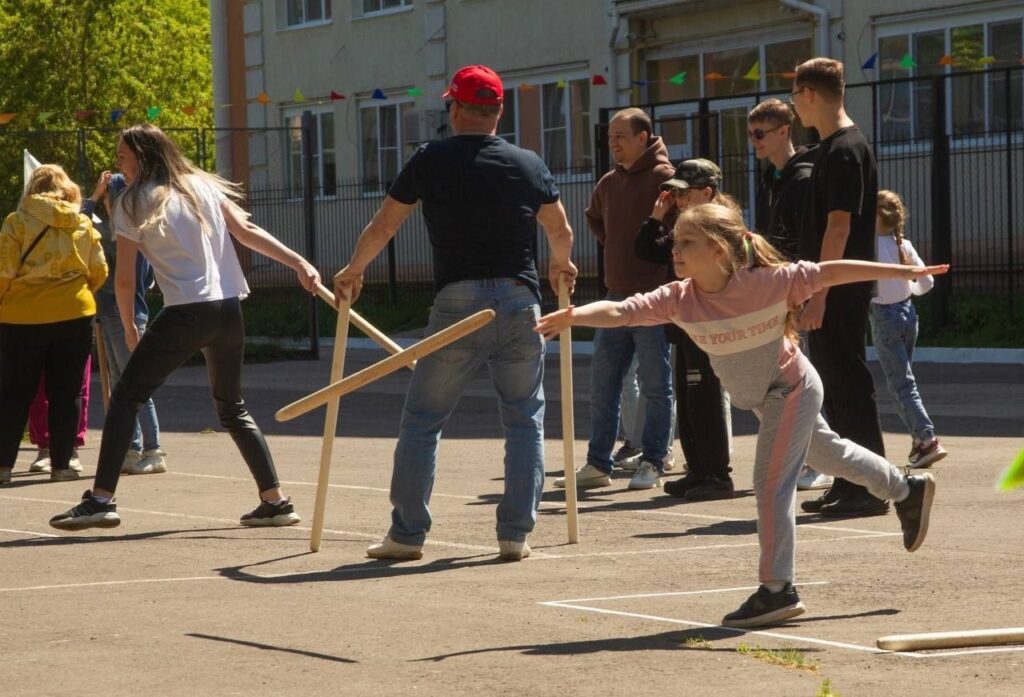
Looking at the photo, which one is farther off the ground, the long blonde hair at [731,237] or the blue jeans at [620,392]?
the long blonde hair at [731,237]

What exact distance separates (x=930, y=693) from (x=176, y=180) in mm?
4659

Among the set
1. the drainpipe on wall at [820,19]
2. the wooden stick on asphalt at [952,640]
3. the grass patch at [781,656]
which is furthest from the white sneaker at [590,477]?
the drainpipe on wall at [820,19]

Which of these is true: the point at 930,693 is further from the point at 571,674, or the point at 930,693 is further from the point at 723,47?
the point at 723,47

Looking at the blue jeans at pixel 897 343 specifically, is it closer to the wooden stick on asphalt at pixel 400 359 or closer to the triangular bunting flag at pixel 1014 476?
the wooden stick on asphalt at pixel 400 359

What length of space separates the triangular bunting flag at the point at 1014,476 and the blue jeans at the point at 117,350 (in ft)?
29.9

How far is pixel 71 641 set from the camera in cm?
584

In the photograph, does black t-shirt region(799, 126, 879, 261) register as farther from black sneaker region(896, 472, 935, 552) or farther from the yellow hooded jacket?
the yellow hooded jacket

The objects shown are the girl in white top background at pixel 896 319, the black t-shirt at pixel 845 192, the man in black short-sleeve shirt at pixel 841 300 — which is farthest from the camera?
the girl in white top background at pixel 896 319

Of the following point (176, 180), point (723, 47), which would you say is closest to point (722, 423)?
point (176, 180)

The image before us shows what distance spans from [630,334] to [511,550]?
106 inches

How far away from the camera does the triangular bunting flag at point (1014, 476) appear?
1.98m

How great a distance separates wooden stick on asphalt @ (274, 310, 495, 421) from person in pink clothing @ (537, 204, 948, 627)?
0.60 metres

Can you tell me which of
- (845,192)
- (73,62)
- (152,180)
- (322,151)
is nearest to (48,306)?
(152,180)

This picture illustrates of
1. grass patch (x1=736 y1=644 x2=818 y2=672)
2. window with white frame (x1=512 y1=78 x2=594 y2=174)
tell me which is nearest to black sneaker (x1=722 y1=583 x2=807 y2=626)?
grass patch (x1=736 y1=644 x2=818 y2=672)
